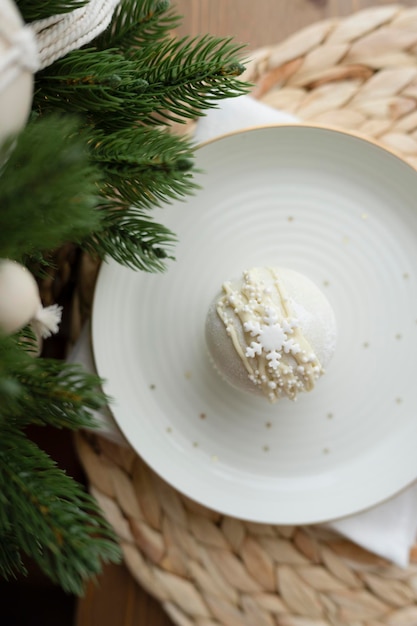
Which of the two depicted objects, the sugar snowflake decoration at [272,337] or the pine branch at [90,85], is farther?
the sugar snowflake decoration at [272,337]

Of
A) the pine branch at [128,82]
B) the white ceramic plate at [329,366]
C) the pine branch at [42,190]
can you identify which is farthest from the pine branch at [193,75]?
the white ceramic plate at [329,366]

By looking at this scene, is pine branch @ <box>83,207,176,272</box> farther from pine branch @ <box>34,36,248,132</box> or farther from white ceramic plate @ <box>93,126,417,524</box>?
white ceramic plate @ <box>93,126,417,524</box>

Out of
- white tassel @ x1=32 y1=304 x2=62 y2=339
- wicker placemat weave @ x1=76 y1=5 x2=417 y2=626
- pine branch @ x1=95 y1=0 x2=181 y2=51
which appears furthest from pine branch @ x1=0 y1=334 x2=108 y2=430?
wicker placemat weave @ x1=76 y1=5 x2=417 y2=626

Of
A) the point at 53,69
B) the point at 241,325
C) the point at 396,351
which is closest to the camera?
the point at 53,69

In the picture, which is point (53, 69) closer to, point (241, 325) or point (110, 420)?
point (241, 325)

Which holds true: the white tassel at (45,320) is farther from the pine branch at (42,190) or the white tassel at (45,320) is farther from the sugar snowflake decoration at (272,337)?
the sugar snowflake decoration at (272,337)

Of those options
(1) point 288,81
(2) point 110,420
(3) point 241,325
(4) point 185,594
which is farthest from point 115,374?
(1) point 288,81
